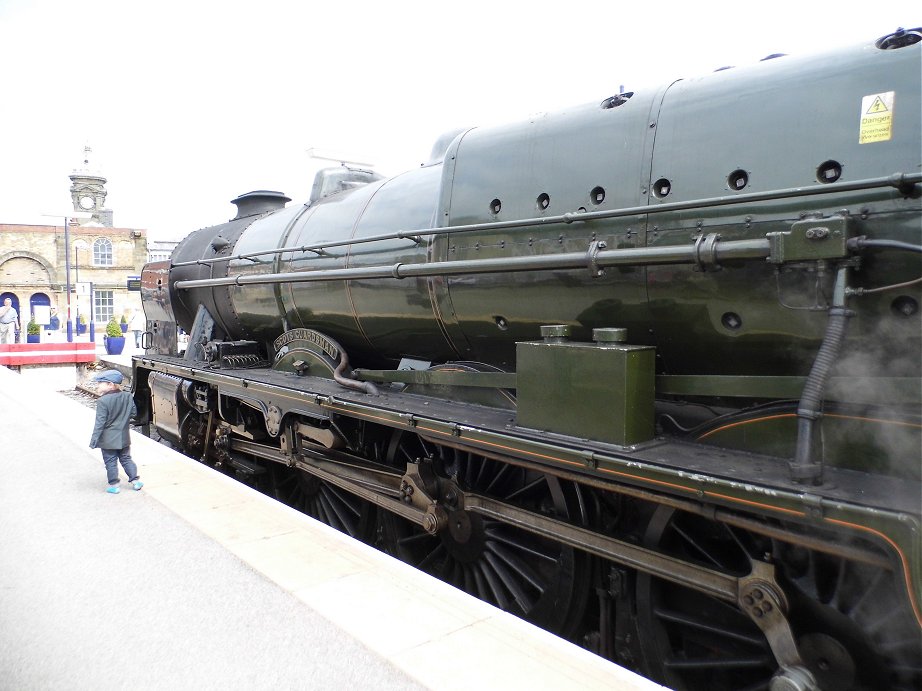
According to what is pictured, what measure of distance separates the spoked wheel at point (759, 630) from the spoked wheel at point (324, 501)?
273cm

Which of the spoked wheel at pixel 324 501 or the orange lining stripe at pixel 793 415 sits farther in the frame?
the spoked wheel at pixel 324 501

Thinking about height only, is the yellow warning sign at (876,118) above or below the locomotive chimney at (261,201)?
below

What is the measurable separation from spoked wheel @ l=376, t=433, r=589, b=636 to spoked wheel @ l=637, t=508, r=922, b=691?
0.49 meters

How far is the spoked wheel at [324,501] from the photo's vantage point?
5.30m

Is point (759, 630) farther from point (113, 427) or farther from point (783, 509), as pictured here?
point (113, 427)

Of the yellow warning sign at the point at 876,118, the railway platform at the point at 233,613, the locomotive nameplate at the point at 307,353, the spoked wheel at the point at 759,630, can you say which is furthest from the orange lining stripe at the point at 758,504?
the locomotive nameplate at the point at 307,353

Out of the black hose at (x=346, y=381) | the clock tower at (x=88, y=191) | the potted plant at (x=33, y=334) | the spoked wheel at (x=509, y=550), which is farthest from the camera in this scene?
the clock tower at (x=88, y=191)

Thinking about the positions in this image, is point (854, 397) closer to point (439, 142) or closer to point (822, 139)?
point (822, 139)

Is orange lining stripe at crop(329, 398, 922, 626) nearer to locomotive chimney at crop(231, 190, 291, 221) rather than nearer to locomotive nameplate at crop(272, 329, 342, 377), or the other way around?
locomotive nameplate at crop(272, 329, 342, 377)

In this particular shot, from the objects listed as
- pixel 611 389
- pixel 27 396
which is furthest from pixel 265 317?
pixel 27 396

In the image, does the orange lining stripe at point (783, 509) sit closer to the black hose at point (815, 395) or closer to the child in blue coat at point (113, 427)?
the black hose at point (815, 395)

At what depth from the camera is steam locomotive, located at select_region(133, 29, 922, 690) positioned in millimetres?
2459

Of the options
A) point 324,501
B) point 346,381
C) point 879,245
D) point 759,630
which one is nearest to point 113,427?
point 324,501

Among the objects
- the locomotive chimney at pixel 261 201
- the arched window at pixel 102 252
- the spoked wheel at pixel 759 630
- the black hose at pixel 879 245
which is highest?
the arched window at pixel 102 252
